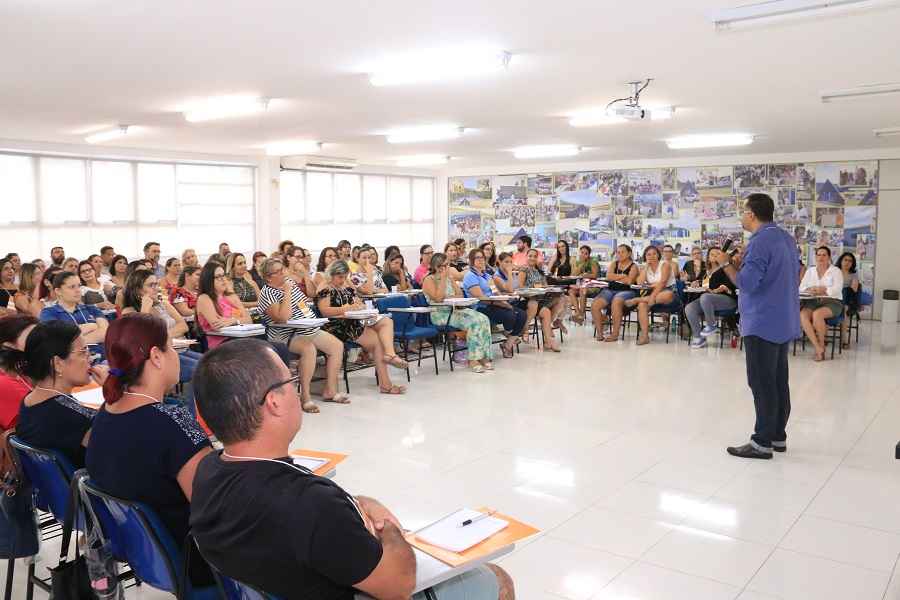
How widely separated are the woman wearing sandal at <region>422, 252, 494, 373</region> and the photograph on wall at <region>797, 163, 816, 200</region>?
24.3ft

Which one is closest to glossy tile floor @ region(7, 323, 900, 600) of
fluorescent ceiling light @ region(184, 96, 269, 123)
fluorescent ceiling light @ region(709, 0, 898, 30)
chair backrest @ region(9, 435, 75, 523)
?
chair backrest @ region(9, 435, 75, 523)

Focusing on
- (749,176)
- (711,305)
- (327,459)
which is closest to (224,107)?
(327,459)

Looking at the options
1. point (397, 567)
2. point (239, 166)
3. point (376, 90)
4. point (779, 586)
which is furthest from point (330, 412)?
point (239, 166)

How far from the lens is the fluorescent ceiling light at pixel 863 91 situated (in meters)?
6.31

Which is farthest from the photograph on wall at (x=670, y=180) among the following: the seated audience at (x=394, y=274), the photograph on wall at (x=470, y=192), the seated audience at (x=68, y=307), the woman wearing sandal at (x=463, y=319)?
the seated audience at (x=68, y=307)

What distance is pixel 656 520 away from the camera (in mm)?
3889

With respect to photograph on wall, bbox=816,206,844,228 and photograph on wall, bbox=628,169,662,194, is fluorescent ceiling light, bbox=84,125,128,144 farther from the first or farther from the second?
photograph on wall, bbox=816,206,844,228

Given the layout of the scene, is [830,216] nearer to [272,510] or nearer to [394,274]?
[394,274]

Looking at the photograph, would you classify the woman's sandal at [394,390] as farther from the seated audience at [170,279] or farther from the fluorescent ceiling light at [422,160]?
the fluorescent ceiling light at [422,160]

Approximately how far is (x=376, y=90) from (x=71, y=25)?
2.73 metres

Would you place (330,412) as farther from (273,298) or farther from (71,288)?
(71,288)

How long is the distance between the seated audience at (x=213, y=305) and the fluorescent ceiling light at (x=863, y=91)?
552cm

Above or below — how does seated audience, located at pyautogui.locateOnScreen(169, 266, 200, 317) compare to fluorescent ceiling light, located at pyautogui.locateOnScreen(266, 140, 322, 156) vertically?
below

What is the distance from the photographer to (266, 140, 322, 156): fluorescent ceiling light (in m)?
11.3
